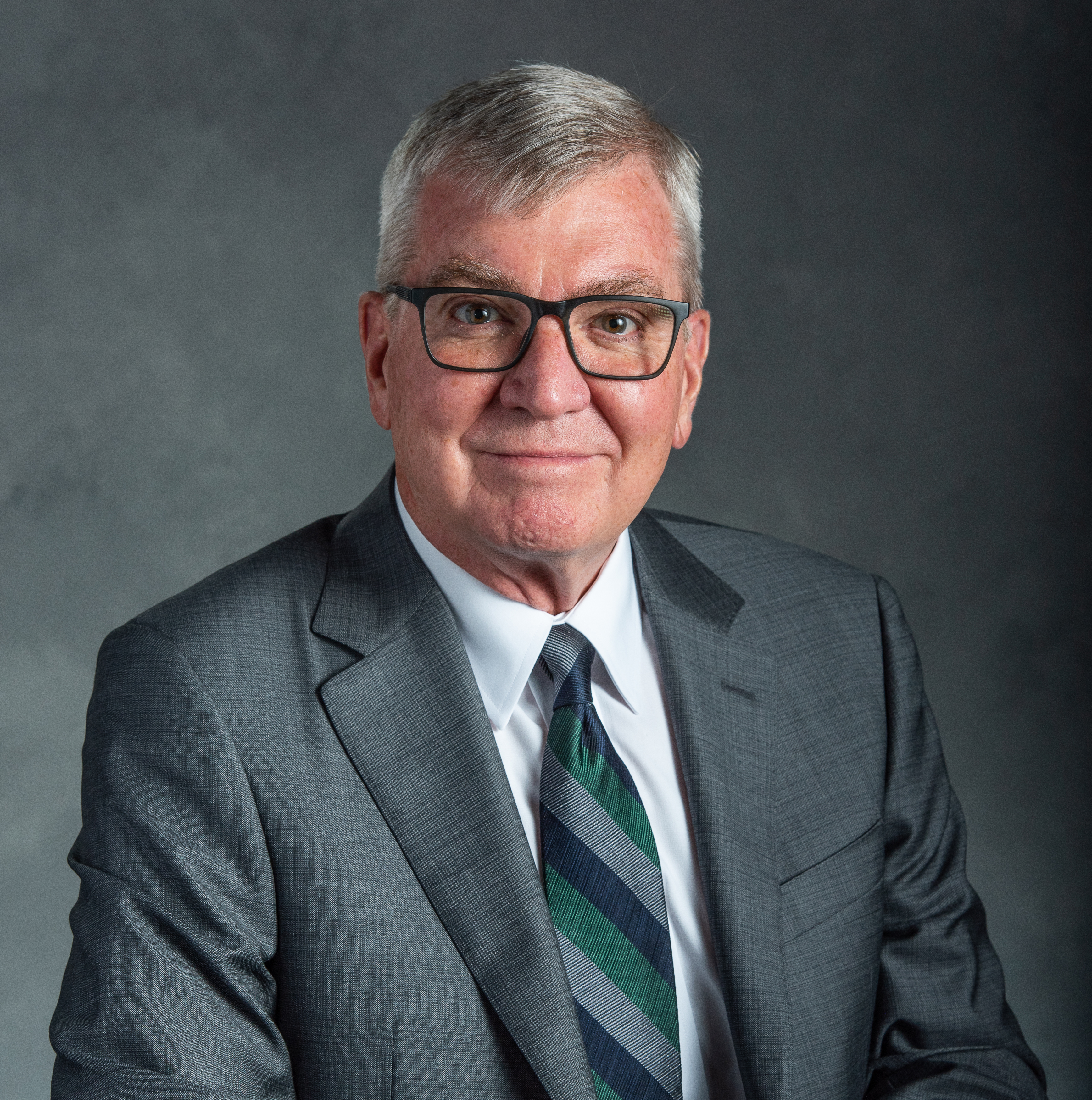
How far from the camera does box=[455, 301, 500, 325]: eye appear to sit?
175 centimetres

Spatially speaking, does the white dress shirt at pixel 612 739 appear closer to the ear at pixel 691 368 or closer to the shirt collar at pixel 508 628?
the shirt collar at pixel 508 628

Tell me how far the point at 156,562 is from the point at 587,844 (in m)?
1.54

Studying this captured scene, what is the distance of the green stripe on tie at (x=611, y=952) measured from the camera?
173cm

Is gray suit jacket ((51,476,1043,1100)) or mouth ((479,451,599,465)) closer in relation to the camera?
gray suit jacket ((51,476,1043,1100))

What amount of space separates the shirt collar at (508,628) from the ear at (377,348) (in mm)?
127

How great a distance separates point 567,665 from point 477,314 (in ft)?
1.67

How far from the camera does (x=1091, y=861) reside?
335 centimetres

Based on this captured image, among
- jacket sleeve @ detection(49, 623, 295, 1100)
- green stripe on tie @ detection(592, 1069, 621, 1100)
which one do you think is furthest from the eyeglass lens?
green stripe on tie @ detection(592, 1069, 621, 1100)

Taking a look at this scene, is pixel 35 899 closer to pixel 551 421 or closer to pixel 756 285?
pixel 551 421

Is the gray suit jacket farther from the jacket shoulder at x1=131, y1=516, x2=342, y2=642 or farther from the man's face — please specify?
the man's face

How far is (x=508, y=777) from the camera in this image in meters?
1.81

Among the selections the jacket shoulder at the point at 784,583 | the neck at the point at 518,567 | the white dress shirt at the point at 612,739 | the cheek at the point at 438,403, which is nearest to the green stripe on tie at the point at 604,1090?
the white dress shirt at the point at 612,739

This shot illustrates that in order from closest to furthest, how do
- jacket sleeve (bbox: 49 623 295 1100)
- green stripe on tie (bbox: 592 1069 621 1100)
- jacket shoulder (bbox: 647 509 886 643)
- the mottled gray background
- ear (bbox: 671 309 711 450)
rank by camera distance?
jacket sleeve (bbox: 49 623 295 1100)
green stripe on tie (bbox: 592 1069 621 1100)
ear (bbox: 671 309 711 450)
jacket shoulder (bbox: 647 509 886 643)
the mottled gray background

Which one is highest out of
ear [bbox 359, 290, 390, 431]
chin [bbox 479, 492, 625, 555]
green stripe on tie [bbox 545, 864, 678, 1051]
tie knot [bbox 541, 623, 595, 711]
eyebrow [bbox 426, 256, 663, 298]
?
eyebrow [bbox 426, 256, 663, 298]
